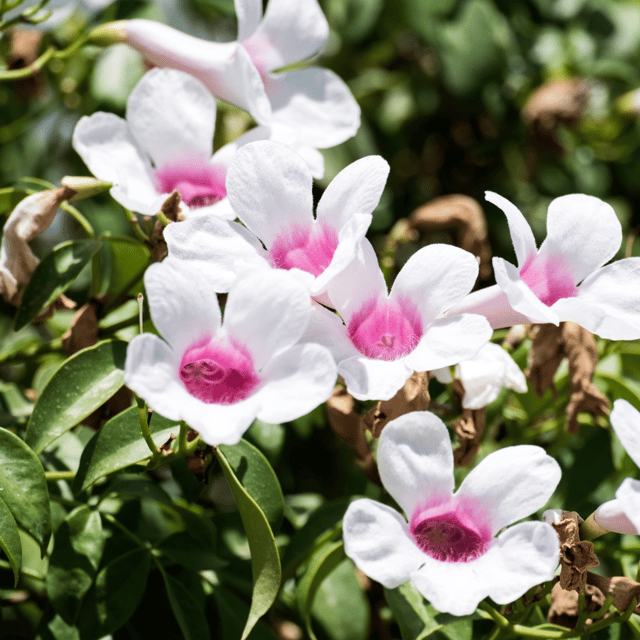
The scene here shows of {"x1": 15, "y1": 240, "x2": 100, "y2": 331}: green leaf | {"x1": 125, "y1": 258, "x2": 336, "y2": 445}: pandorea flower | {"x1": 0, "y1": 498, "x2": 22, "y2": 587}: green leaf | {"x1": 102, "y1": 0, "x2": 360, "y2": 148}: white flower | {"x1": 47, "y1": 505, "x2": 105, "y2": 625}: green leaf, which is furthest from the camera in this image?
{"x1": 102, "y1": 0, "x2": 360, "y2": 148}: white flower

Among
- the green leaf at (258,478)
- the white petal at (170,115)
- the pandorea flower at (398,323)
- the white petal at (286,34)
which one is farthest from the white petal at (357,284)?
the white petal at (286,34)

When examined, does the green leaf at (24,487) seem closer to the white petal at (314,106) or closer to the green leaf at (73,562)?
the green leaf at (73,562)

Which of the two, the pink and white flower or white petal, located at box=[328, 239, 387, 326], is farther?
the pink and white flower

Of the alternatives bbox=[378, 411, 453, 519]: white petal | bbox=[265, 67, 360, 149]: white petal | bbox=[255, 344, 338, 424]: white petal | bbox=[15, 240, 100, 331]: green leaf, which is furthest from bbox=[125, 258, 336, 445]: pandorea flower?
bbox=[265, 67, 360, 149]: white petal

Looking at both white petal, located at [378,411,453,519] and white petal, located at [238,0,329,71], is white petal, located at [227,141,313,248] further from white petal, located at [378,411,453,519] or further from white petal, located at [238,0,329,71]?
white petal, located at [238,0,329,71]

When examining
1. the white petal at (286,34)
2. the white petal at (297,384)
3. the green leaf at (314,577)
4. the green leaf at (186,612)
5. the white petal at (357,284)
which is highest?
the white petal at (286,34)

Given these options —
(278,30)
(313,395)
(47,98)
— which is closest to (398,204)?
(278,30)

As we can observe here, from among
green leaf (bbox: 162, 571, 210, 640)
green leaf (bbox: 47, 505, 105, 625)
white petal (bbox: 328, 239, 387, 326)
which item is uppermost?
white petal (bbox: 328, 239, 387, 326)
